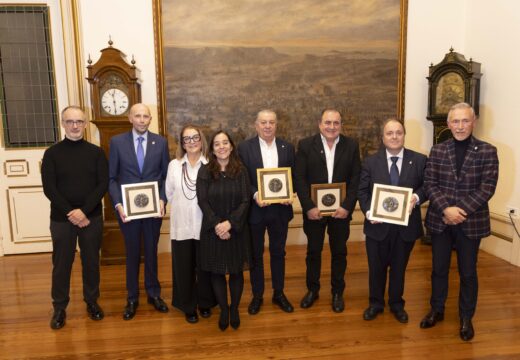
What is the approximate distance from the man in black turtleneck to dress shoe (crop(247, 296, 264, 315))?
1319mm

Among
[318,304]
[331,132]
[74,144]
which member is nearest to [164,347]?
[318,304]

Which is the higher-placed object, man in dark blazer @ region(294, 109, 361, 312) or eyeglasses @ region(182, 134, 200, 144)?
eyeglasses @ region(182, 134, 200, 144)

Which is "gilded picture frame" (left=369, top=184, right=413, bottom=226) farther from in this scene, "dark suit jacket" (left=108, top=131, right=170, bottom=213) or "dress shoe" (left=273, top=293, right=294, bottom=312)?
"dark suit jacket" (left=108, top=131, right=170, bottom=213)

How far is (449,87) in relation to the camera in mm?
5172

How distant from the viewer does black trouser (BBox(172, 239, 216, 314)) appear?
3.27 m

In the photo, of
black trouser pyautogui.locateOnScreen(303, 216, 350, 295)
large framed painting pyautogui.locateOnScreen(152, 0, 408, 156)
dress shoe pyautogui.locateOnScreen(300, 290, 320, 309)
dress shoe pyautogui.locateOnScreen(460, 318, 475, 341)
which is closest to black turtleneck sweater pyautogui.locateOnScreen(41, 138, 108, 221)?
black trouser pyautogui.locateOnScreen(303, 216, 350, 295)

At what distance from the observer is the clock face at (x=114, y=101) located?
15.4 ft

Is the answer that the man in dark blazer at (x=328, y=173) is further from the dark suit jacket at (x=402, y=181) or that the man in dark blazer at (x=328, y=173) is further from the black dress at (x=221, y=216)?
the black dress at (x=221, y=216)

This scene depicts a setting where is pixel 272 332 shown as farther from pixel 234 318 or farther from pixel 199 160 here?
pixel 199 160

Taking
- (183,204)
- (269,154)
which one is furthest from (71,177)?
(269,154)

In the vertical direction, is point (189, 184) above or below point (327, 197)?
above

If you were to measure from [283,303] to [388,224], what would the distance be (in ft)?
3.64

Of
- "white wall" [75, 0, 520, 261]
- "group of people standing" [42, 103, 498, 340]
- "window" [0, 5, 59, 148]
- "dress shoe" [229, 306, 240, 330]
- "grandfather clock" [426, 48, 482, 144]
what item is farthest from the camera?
"window" [0, 5, 59, 148]

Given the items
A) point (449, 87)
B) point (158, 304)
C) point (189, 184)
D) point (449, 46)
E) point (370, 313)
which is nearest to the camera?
point (189, 184)
